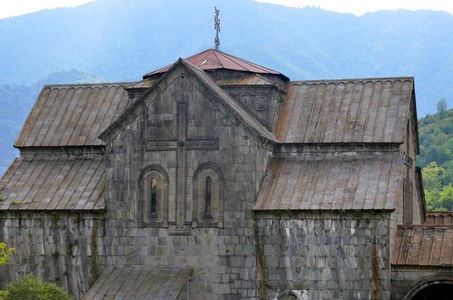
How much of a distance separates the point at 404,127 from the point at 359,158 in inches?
86.4

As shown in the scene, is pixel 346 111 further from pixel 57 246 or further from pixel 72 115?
pixel 57 246

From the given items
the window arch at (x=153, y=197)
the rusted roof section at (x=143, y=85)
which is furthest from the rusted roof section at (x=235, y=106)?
the window arch at (x=153, y=197)

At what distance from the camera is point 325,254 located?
2909 cm

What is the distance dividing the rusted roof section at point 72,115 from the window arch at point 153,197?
4054 mm

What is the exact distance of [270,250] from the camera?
29.8 meters

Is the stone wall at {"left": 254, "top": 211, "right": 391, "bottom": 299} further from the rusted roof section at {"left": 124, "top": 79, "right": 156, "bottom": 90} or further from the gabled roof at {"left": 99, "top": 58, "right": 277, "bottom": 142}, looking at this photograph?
the rusted roof section at {"left": 124, "top": 79, "right": 156, "bottom": 90}

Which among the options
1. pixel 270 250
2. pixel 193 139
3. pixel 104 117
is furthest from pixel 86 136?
pixel 270 250

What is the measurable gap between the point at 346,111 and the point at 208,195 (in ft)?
23.3

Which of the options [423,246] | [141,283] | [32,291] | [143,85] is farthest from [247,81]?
[32,291]

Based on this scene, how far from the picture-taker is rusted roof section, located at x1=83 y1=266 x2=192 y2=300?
96.5 ft

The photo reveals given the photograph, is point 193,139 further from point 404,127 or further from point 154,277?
point 404,127

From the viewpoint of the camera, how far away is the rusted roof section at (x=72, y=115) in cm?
3519

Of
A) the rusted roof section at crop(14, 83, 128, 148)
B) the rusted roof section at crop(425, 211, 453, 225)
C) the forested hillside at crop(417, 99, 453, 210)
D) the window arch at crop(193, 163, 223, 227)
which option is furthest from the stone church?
the forested hillside at crop(417, 99, 453, 210)

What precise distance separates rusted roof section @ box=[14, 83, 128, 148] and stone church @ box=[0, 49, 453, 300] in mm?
695
